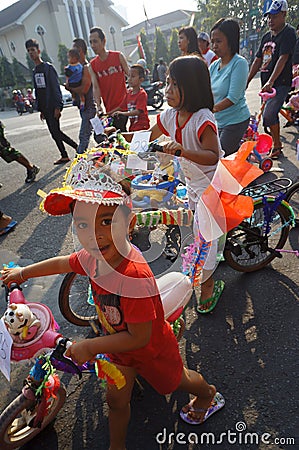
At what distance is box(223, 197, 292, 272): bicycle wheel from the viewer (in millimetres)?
2434

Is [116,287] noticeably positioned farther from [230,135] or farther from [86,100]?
[86,100]

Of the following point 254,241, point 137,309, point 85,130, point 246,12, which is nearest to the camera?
point 137,309

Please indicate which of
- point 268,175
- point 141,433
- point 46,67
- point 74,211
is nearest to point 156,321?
point 74,211

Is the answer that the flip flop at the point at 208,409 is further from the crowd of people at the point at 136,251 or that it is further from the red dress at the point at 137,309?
the red dress at the point at 137,309

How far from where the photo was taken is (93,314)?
2393 millimetres

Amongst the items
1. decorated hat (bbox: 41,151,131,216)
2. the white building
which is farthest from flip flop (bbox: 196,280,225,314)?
the white building

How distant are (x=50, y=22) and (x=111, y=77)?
34.1 m

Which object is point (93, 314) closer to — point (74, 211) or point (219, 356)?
point (219, 356)

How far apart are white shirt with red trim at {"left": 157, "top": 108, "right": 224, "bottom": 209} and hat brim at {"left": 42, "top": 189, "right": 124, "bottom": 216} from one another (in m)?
0.70

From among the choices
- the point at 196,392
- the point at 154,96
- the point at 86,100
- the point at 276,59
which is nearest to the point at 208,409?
the point at 196,392

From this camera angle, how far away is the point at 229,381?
1.85m

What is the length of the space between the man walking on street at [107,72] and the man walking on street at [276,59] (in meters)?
1.71

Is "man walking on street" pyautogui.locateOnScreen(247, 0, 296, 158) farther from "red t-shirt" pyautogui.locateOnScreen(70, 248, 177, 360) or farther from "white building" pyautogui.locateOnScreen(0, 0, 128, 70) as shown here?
"white building" pyautogui.locateOnScreen(0, 0, 128, 70)

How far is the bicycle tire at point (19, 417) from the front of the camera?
150 centimetres
